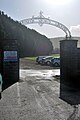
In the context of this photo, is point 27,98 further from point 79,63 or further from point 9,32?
point 9,32

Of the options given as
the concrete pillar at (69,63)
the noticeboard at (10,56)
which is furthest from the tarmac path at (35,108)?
the noticeboard at (10,56)

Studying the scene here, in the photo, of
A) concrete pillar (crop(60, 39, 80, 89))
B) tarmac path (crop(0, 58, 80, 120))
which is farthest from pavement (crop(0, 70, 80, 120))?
concrete pillar (crop(60, 39, 80, 89))

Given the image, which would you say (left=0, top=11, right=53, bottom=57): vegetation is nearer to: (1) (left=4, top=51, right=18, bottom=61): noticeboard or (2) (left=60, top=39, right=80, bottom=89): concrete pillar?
(1) (left=4, top=51, right=18, bottom=61): noticeboard

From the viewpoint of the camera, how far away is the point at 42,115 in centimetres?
710

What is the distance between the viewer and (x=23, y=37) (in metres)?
67.8

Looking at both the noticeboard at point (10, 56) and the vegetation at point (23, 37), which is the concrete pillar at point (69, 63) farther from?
the vegetation at point (23, 37)

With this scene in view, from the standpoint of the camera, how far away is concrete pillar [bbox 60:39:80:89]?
15.0 m

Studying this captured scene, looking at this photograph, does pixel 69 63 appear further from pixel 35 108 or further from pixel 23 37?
pixel 23 37

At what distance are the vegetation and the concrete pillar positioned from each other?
28.4 meters

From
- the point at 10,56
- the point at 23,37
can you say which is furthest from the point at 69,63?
the point at 23,37

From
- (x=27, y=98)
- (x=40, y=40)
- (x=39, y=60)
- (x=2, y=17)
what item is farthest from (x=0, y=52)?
(x=40, y=40)

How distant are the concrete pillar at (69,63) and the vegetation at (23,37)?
1119 inches

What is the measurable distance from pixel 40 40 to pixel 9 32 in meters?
30.4

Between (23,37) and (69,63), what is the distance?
53.5 meters
